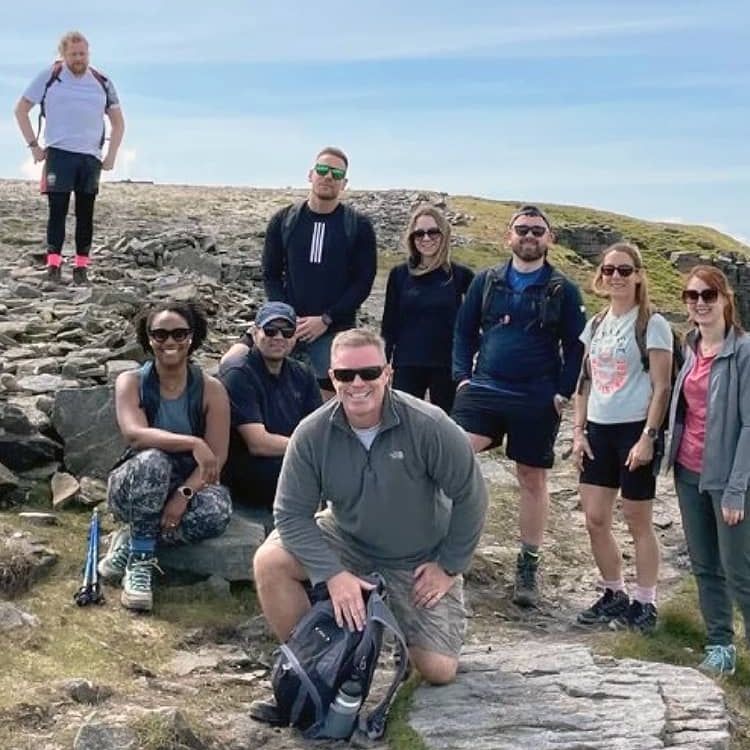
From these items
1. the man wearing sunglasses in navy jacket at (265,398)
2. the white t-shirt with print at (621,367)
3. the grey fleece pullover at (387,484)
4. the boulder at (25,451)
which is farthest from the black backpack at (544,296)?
the boulder at (25,451)

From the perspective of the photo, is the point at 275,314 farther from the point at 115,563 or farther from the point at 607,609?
the point at 607,609

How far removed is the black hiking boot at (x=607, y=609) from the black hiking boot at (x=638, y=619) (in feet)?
0.39

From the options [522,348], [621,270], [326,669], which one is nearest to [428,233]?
[522,348]

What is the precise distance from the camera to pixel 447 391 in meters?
10.6

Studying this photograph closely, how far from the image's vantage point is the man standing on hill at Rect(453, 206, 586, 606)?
9477mm

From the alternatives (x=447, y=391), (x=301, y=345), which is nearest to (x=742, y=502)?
(x=447, y=391)

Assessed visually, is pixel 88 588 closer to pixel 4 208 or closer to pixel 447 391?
pixel 447 391

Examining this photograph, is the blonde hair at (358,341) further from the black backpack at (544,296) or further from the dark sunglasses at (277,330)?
the black backpack at (544,296)

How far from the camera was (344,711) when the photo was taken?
688cm

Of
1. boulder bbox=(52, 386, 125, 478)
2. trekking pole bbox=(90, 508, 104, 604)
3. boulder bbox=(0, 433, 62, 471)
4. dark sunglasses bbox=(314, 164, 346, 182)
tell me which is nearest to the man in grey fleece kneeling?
trekking pole bbox=(90, 508, 104, 604)

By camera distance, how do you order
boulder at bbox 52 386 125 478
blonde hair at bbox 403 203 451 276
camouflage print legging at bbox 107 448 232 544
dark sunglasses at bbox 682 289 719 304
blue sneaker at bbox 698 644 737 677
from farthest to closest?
boulder at bbox 52 386 125 478 → blonde hair at bbox 403 203 451 276 → camouflage print legging at bbox 107 448 232 544 → blue sneaker at bbox 698 644 737 677 → dark sunglasses at bbox 682 289 719 304

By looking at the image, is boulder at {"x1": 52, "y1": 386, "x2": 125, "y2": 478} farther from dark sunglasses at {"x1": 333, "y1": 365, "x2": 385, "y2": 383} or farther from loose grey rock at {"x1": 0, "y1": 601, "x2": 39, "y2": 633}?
dark sunglasses at {"x1": 333, "y1": 365, "x2": 385, "y2": 383}

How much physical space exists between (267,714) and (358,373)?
2168 mm

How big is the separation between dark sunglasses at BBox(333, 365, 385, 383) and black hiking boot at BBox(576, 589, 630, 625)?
3798 millimetres
